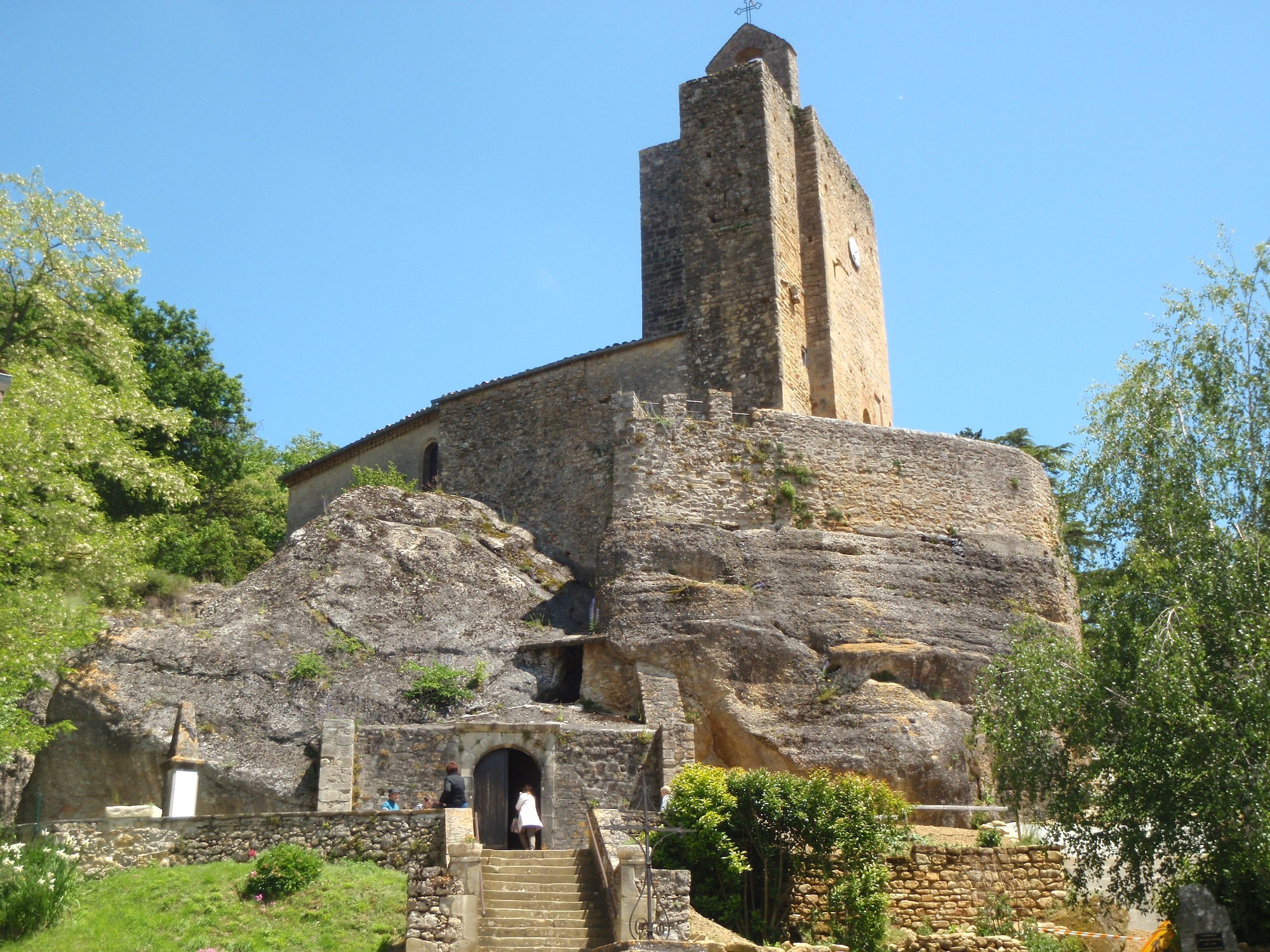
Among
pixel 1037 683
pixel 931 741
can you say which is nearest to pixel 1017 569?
pixel 931 741

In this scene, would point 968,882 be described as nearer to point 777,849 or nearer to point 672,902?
point 777,849

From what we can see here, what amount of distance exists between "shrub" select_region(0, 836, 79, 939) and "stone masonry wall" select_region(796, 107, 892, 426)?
1891cm

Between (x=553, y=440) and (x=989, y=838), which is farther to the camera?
(x=553, y=440)

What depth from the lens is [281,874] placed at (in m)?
15.5

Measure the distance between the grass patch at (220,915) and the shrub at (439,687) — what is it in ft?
16.1

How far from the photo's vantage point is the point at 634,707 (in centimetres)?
2128

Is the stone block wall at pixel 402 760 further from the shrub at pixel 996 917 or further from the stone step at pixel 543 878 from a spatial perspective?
the shrub at pixel 996 917

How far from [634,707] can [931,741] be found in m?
4.82

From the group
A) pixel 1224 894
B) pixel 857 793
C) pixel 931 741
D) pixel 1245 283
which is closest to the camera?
pixel 1224 894

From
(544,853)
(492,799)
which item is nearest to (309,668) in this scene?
(492,799)

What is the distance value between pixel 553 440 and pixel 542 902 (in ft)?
46.5

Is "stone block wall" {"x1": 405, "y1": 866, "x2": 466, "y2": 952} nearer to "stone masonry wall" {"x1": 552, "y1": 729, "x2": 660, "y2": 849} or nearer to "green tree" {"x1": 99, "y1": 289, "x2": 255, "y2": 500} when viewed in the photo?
"stone masonry wall" {"x1": 552, "y1": 729, "x2": 660, "y2": 849}

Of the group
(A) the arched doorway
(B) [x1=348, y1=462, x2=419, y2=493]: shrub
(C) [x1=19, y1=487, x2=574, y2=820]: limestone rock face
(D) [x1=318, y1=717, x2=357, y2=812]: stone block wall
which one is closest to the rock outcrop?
(C) [x1=19, y1=487, x2=574, y2=820]: limestone rock face

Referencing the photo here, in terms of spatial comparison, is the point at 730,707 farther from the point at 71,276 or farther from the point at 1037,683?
the point at 71,276
